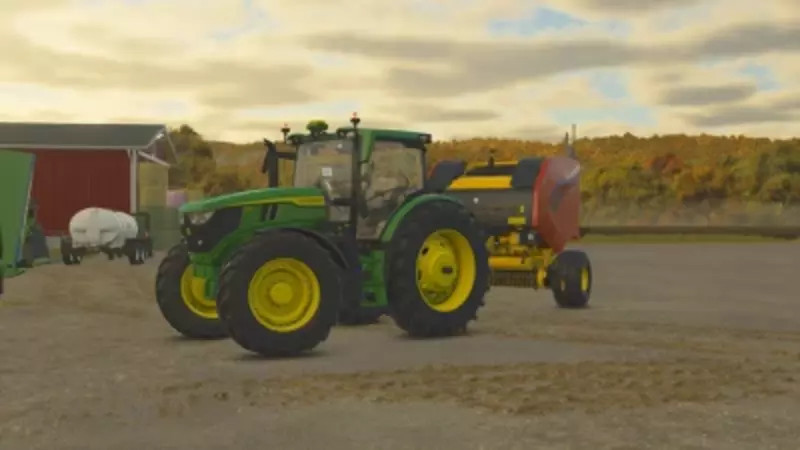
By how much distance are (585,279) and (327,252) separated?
660 centimetres

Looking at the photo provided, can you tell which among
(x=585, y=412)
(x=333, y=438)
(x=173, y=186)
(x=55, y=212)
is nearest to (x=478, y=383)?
(x=585, y=412)

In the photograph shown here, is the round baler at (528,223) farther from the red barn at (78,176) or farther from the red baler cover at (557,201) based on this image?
the red barn at (78,176)

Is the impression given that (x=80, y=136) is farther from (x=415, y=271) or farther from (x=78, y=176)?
(x=415, y=271)

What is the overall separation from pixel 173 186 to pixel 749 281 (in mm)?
45889

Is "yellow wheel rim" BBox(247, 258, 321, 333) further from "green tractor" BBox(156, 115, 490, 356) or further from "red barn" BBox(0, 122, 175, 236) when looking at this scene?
"red barn" BBox(0, 122, 175, 236)

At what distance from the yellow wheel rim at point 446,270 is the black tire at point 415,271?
0.07 meters

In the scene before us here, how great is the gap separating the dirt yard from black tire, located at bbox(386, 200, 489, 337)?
0.96 ft

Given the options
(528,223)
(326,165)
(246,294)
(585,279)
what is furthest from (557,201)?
(246,294)

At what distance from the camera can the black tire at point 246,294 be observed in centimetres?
1067

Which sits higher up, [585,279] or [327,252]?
[327,252]

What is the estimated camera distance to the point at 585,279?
16.8 meters

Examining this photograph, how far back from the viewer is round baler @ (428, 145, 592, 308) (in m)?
16.5

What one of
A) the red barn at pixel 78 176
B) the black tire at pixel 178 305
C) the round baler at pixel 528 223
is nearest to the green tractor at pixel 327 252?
the black tire at pixel 178 305

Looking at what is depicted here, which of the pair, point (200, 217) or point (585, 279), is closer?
point (200, 217)
